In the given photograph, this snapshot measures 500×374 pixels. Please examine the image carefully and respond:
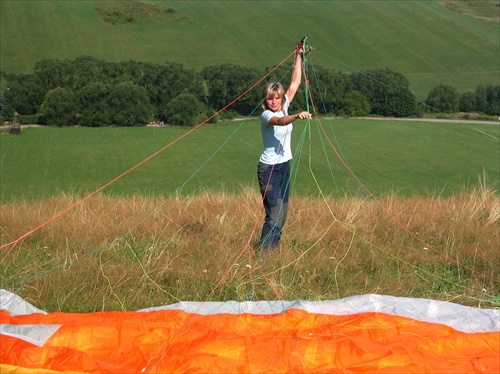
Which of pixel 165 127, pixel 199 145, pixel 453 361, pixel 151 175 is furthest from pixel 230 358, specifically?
pixel 165 127

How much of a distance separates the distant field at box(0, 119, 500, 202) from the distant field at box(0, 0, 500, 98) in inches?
265

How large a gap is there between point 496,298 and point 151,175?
22111mm

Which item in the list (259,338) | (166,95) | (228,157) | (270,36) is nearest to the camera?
(259,338)

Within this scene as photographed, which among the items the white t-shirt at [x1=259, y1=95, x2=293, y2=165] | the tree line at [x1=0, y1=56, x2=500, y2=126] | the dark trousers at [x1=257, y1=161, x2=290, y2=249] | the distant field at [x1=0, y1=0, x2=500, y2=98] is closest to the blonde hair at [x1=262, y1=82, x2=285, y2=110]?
the white t-shirt at [x1=259, y1=95, x2=293, y2=165]

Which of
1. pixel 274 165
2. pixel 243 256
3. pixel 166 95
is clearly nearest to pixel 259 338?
pixel 243 256

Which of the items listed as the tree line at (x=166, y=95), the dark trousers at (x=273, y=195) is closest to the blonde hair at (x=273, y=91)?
the dark trousers at (x=273, y=195)

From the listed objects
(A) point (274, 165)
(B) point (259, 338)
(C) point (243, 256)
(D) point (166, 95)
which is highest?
(A) point (274, 165)

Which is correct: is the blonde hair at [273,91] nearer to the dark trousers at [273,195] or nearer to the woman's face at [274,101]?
the woman's face at [274,101]

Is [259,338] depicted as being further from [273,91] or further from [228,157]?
[228,157]

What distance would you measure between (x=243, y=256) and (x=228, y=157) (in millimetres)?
23179

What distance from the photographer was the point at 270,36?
40.2 metres

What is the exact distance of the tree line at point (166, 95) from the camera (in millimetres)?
31141

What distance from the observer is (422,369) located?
2648mm

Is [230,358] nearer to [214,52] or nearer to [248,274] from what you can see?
[248,274]
